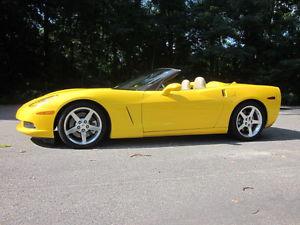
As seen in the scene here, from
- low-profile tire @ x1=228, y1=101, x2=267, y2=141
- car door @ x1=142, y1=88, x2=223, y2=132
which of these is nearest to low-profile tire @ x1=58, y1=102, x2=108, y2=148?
car door @ x1=142, y1=88, x2=223, y2=132

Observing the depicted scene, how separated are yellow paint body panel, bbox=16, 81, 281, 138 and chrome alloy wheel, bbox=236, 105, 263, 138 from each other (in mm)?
165

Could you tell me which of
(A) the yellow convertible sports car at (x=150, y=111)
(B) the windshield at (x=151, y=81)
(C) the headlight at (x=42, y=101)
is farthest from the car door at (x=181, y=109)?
(C) the headlight at (x=42, y=101)

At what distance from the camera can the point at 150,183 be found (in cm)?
441

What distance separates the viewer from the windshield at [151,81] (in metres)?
6.57

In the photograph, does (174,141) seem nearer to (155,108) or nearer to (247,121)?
(155,108)

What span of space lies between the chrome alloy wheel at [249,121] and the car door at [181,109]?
428 millimetres

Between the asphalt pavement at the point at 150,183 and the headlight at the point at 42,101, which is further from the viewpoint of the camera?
the headlight at the point at 42,101

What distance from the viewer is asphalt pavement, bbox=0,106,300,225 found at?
3553 mm

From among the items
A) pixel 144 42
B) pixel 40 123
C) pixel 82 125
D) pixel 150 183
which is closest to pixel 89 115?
pixel 82 125

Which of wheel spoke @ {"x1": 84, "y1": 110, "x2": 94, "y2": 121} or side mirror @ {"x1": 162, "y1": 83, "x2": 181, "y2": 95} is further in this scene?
side mirror @ {"x1": 162, "y1": 83, "x2": 181, "y2": 95}

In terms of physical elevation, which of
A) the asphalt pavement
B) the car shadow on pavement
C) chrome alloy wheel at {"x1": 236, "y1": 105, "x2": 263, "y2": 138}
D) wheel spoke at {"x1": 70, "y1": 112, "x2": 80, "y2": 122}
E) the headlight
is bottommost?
the asphalt pavement

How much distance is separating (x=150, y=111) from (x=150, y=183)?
6.57ft

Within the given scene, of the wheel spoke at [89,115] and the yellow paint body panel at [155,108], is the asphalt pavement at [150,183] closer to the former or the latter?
the yellow paint body panel at [155,108]

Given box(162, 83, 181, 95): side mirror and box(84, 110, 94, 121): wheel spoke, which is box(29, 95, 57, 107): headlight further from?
box(162, 83, 181, 95): side mirror
